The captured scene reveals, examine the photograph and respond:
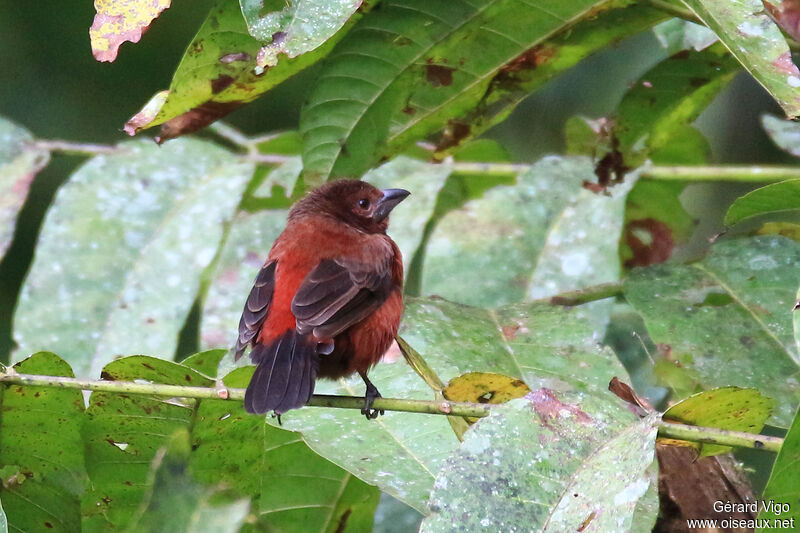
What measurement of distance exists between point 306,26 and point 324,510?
1.22m

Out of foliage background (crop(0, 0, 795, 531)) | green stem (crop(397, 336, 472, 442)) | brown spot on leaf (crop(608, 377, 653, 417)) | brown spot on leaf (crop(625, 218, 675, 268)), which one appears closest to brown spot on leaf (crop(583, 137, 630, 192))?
brown spot on leaf (crop(625, 218, 675, 268))

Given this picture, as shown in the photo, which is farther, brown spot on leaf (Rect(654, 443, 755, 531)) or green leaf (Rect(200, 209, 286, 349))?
green leaf (Rect(200, 209, 286, 349))

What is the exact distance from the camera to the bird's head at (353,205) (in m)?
3.84

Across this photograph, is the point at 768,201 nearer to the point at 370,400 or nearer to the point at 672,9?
the point at 672,9

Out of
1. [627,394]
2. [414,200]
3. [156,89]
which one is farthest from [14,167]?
[156,89]

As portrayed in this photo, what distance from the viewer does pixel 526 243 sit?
3422 mm

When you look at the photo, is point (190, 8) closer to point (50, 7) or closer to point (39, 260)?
point (50, 7)

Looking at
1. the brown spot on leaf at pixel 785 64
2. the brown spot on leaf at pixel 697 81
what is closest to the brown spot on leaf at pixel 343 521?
the brown spot on leaf at pixel 785 64

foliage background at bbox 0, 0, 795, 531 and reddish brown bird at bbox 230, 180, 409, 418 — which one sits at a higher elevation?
reddish brown bird at bbox 230, 180, 409, 418

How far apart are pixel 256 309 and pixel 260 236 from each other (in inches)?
29.5

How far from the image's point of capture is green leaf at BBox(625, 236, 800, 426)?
2527mm

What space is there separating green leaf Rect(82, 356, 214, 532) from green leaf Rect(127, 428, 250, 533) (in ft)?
1.46

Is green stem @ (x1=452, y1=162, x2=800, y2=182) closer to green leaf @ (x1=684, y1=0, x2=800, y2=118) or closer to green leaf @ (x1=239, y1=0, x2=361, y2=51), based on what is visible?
green leaf @ (x1=684, y1=0, x2=800, y2=118)

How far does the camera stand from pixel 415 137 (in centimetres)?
294
